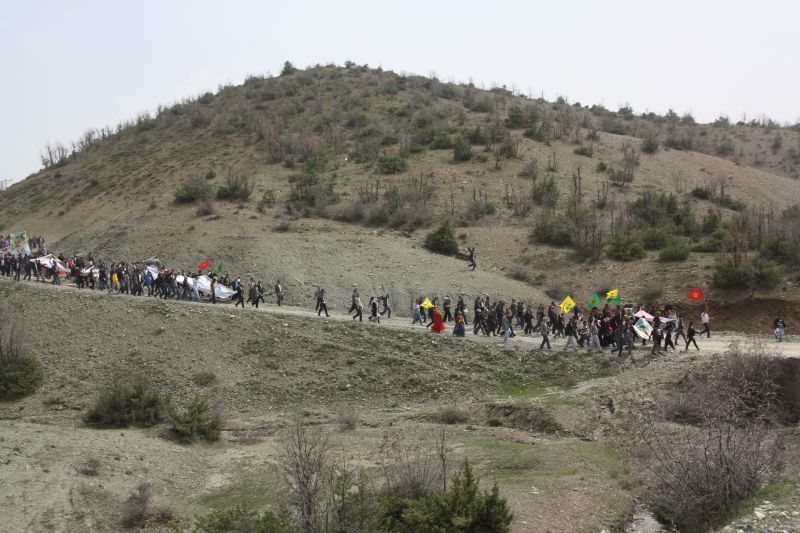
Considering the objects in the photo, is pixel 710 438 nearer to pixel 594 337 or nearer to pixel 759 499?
pixel 759 499

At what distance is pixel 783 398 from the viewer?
20.3 meters

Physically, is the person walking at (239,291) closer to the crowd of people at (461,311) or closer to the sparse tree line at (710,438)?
the crowd of people at (461,311)

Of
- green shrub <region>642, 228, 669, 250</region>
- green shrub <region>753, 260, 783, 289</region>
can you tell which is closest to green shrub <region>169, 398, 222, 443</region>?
green shrub <region>753, 260, 783, 289</region>

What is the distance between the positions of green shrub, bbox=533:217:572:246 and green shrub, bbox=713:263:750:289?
1051 centimetres

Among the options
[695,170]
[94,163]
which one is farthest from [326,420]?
[94,163]

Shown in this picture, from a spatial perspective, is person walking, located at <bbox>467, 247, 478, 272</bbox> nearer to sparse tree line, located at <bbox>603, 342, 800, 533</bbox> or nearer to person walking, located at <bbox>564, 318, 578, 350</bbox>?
person walking, located at <bbox>564, 318, 578, 350</bbox>

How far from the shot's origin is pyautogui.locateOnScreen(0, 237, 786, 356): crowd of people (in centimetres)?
2659

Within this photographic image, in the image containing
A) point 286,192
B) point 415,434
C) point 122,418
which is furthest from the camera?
point 286,192

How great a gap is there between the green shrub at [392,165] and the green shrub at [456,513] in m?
42.4

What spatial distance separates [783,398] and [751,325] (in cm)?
1261

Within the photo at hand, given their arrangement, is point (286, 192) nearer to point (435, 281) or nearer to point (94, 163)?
point (435, 281)

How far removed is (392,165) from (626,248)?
20304mm

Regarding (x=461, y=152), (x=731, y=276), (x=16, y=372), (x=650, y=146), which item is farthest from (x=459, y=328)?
(x=650, y=146)

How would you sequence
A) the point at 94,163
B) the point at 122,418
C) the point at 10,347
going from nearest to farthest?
the point at 122,418 → the point at 10,347 → the point at 94,163
